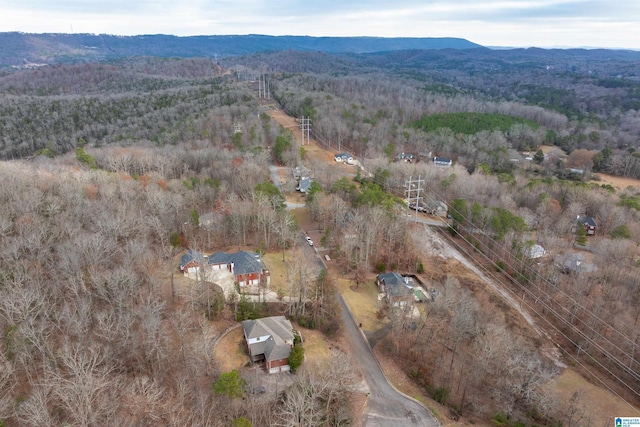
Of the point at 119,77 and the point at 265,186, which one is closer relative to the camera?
the point at 265,186

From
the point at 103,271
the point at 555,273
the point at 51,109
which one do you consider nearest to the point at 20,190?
the point at 103,271

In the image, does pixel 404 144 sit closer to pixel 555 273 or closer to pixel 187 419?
pixel 555 273

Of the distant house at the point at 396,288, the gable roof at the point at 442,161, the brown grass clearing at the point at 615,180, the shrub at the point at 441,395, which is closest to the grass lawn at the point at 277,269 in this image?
the distant house at the point at 396,288

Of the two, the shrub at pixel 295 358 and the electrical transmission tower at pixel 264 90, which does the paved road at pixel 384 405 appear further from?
the electrical transmission tower at pixel 264 90

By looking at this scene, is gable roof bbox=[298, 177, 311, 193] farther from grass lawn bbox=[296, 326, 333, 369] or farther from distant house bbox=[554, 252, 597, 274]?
distant house bbox=[554, 252, 597, 274]

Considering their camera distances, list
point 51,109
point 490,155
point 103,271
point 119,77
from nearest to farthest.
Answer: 1. point 103,271
2. point 490,155
3. point 51,109
4. point 119,77
